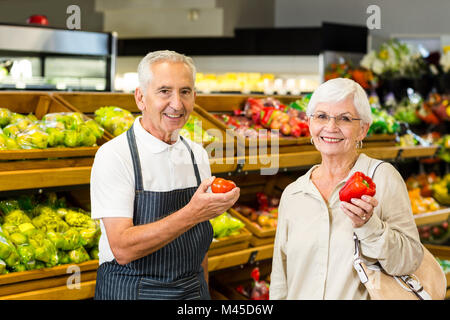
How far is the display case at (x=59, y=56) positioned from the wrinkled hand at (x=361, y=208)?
4.14 meters

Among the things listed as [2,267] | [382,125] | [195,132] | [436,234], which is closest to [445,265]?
[382,125]

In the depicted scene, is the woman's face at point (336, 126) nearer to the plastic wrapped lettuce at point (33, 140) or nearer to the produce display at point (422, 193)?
the plastic wrapped lettuce at point (33, 140)

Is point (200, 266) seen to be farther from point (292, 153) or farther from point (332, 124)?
point (292, 153)

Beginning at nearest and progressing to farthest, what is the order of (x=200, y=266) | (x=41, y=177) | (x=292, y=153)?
(x=200, y=266) → (x=41, y=177) → (x=292, y=153)

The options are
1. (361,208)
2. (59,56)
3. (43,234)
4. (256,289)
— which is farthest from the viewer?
(59,56)

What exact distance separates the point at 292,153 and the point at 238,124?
45 cm

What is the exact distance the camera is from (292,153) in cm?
363

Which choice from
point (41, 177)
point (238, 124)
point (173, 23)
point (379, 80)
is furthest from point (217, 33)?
point (41, 177)

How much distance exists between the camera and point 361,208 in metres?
1.58

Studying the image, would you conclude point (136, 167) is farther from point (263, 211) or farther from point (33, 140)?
point (263, 211)

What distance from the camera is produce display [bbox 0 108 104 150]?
258 centimetres

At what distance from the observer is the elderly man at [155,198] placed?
1.84 meters

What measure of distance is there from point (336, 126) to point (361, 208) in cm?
32
